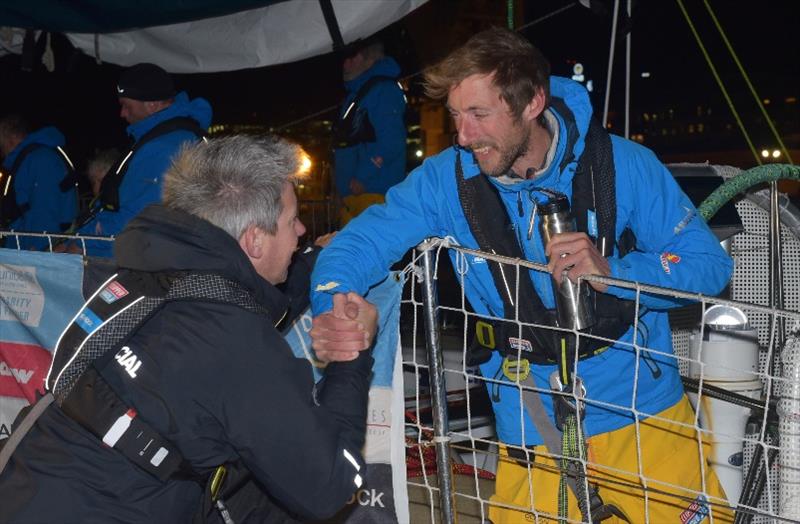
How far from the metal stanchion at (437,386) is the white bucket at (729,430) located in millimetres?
1579

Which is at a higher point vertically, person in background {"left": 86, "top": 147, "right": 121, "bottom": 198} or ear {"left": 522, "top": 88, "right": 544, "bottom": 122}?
ear {"left": 522, "top": 88, "right": 544, "bottom": 122}

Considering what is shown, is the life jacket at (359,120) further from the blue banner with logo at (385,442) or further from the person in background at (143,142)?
the blue banner with logo at (385,442)

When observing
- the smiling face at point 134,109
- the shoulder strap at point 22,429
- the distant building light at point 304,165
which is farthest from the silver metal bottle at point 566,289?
the smiling face at point 134,109

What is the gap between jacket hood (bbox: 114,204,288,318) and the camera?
2.50 m

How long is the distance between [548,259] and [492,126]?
1.73 feet

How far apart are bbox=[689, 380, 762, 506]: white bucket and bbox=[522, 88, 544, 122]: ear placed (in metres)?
1.61

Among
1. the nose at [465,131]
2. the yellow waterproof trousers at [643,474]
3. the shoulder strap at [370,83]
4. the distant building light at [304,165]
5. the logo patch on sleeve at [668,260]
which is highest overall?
the shoulder strap at [370,83]

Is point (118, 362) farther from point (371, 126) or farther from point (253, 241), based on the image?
point (371, 126)

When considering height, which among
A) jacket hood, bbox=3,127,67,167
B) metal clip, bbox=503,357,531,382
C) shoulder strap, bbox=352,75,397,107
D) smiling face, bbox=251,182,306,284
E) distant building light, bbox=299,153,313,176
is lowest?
metal clip, bbox=503,357,531,382

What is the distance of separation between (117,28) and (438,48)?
6.43 meters

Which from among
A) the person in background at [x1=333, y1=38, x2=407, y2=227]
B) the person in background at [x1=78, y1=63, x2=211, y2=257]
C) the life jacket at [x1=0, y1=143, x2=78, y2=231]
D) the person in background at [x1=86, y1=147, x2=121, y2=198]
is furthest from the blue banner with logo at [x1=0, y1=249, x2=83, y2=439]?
the person in background at [x1=86, y1=147, x2=121, y2=198]

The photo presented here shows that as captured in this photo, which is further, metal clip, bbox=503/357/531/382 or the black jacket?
metal clip, bbox=503/357/531/382

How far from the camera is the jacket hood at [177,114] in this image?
568cm

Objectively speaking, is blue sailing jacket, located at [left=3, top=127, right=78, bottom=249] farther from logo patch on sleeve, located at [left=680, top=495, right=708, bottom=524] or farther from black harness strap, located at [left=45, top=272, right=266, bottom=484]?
logo patch on sleeve, located at [left=680, top=495, right=708, bottom=524]
